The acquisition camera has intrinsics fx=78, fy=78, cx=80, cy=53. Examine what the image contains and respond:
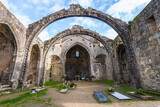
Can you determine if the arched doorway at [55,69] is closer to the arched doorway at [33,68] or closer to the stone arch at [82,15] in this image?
the arched doorway at [33,68]

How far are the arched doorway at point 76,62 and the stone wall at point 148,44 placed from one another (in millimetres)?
15623

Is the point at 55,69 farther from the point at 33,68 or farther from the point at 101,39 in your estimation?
the point at 101,39

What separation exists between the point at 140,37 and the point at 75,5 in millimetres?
8170

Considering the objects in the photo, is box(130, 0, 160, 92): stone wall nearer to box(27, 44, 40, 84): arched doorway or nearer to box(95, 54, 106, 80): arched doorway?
box(95, 54, 106, 80): arched doorway

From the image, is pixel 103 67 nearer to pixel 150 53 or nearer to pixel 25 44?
pixel 150 53

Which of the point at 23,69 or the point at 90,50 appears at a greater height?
the point at 90,50

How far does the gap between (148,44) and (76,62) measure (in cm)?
1877

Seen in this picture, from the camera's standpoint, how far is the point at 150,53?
5.54 m

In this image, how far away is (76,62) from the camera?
2314cm

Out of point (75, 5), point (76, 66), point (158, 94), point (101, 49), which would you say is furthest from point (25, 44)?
point (76, 66)

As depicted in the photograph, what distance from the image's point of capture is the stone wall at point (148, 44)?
199 inches

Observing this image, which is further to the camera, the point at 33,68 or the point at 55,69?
the point at 55,69

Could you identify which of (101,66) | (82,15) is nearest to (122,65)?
(101,66)

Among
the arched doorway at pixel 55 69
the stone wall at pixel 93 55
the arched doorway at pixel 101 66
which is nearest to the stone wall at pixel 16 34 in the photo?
the stone wall at pixel 93 55
